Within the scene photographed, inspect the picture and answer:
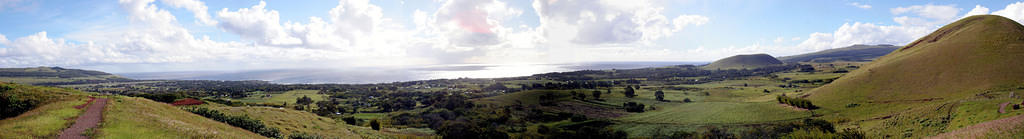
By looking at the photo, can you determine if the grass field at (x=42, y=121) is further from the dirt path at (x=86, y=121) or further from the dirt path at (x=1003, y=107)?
the dirt path at (x=1003, y=107)

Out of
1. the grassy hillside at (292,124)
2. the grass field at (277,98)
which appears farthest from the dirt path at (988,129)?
the grass field at (277,98)

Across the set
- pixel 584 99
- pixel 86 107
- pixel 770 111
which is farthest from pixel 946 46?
pixel 86 107

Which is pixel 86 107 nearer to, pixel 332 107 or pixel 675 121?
pixel 675 121

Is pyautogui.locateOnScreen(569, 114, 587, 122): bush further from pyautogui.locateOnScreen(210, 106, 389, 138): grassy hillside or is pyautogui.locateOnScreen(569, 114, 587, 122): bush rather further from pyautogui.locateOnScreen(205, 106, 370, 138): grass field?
pyautogui.locateOnScreen(205, 106, 370, 138): grass field

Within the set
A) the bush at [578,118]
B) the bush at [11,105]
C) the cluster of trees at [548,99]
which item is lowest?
the bush at [578,118]

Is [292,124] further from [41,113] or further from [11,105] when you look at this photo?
[11,105]
